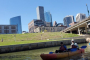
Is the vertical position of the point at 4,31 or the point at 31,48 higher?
the point at 4,31

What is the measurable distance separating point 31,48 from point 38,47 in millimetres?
2000

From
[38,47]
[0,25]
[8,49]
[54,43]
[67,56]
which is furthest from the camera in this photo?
[0,25]

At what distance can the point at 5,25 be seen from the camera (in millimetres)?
92688

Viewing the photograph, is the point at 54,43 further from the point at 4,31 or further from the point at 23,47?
the point at 4,31

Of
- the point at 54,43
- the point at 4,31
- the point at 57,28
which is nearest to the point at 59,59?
the point at 54,43

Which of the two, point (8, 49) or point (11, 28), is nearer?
point (8, 49)

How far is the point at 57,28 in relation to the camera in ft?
444

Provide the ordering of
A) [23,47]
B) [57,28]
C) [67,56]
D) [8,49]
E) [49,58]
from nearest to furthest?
[49,58] < [67,56] < [8,49] < [23,47] < [57,28]

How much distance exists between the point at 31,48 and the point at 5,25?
7660 centimetres

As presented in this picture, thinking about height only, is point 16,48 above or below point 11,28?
below

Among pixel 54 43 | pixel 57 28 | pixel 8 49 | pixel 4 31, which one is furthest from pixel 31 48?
pixel 57 28

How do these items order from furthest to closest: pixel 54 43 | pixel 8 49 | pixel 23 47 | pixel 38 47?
pixel 54 43 → pixel 38 47 → pixel 23 47 → pixel 8 49

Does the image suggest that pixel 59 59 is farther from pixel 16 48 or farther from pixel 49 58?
pixel 16 48

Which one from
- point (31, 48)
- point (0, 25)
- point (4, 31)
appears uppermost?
point (0, 25)
